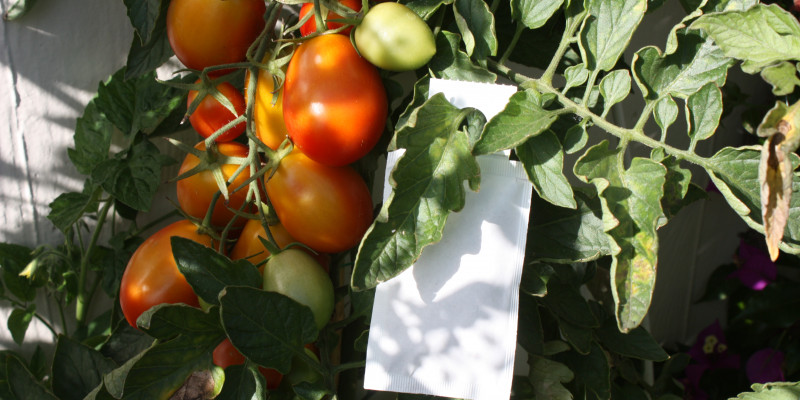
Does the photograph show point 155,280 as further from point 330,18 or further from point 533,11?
point 533,11

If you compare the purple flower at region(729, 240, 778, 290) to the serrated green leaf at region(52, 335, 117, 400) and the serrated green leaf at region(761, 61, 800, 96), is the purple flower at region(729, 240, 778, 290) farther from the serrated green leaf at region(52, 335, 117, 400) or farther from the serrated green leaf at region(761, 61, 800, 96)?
the serrated green leaf at region(52, 335, 117, 400)

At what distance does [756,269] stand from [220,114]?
3.76ft

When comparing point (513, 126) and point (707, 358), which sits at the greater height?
point (513, 126)

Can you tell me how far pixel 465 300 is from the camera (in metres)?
0.55

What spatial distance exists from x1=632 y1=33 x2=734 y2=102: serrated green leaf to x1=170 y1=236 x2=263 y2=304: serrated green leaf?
1.32 feet

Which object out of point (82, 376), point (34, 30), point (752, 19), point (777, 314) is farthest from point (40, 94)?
point (777, 314)

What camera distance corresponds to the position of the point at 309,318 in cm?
58

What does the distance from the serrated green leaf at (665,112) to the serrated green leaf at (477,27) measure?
149 millimetres

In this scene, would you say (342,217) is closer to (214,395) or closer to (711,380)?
(214,395)

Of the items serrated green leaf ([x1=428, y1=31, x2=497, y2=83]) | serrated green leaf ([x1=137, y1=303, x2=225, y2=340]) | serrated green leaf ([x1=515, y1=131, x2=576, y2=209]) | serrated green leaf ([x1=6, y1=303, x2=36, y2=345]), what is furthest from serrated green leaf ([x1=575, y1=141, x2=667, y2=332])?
serrated green leaf ([x1=6, y1=303, x2=36, y2=345])

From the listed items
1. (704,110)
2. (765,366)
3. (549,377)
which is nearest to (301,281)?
(549,377)

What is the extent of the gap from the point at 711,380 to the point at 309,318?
3.55 ft

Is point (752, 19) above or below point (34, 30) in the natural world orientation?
above

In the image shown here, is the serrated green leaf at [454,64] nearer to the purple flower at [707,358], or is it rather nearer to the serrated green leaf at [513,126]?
the serrated green leaf at [513,126]
